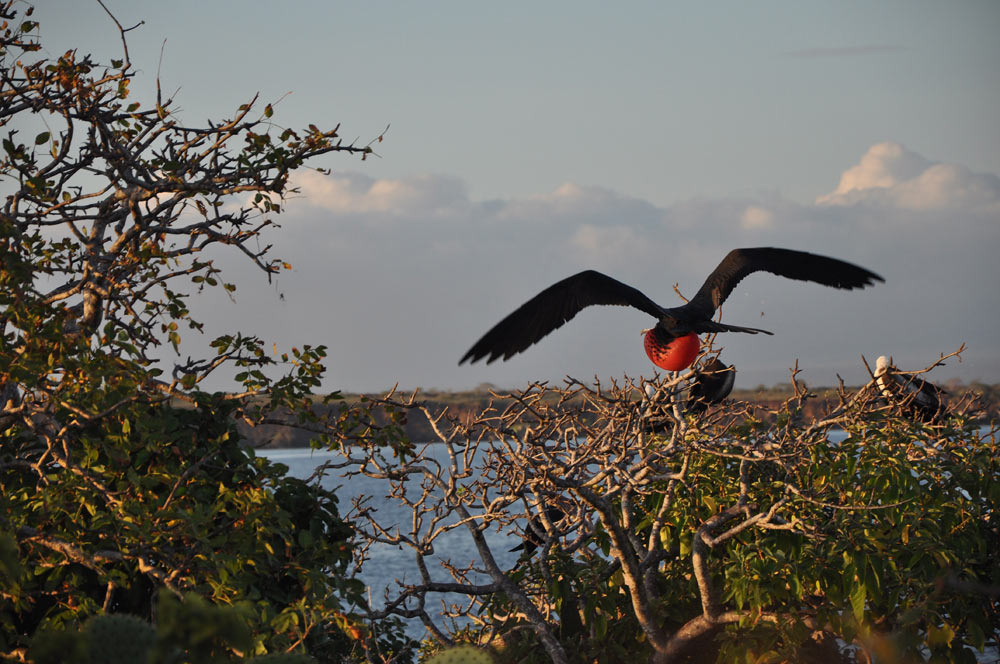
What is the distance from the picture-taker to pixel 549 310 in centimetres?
809

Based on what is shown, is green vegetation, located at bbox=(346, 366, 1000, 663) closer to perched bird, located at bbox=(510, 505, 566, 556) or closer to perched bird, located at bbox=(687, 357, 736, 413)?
perched bird, located at bbox=(510, 505, 566, 556)

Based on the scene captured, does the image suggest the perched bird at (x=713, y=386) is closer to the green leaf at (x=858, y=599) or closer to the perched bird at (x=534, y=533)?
the perched bird at (x=534, y=533)

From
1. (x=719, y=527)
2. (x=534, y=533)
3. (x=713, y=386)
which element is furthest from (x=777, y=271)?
(x=534, y=533)

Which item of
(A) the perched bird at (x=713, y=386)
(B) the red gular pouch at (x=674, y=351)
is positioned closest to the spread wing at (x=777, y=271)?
(A) the perched bird at (x=713, y=386)

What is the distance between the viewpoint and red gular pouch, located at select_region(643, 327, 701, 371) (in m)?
6.91

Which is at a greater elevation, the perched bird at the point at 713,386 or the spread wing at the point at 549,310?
the spread wing at the point at 549,310

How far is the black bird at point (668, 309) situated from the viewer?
7.01 metres

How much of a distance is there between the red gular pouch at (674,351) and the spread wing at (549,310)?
0.72 meters

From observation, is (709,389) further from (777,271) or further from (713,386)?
(777,271)

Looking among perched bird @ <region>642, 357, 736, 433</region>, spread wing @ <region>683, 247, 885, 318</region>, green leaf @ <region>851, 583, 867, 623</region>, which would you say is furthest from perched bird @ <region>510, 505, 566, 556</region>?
spread wing @ <region>683, 247, 885, 318</region>

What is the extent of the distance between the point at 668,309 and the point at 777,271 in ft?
6.69

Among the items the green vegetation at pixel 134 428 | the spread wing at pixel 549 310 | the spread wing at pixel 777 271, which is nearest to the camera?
the green vegetation at pixel 134 428

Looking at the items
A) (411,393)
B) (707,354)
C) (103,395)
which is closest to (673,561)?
(707,354)

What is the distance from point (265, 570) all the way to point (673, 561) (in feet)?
11.6
